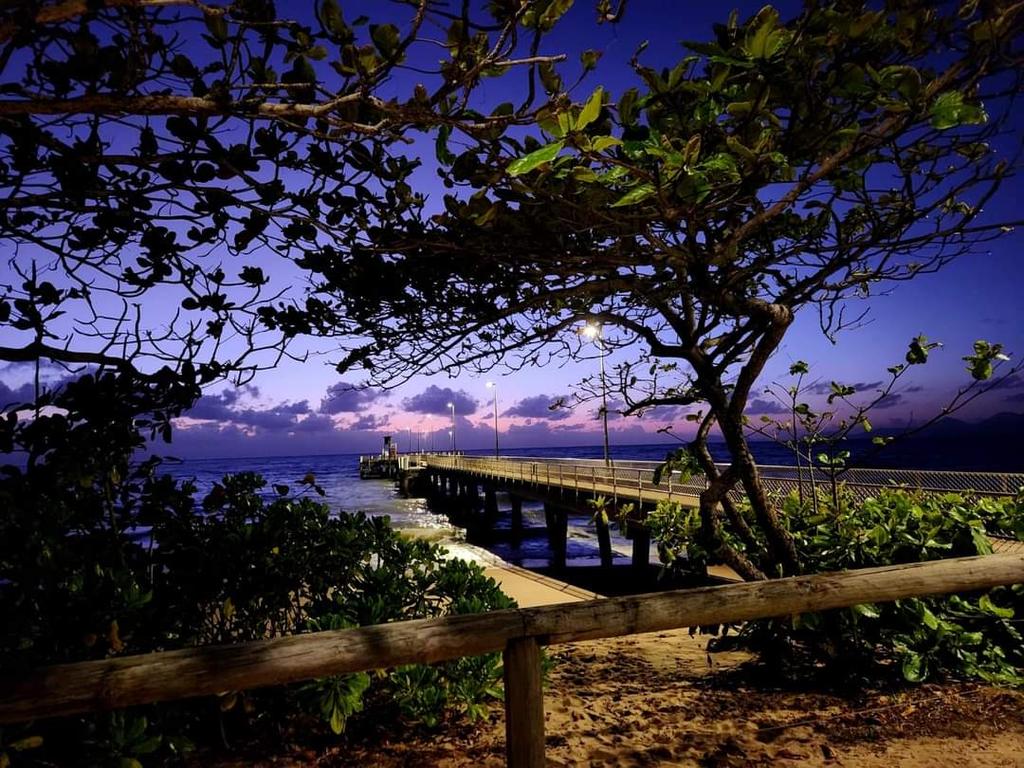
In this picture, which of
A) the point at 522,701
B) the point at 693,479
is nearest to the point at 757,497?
the point at 522,701

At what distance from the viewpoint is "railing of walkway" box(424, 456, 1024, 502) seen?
10562mm

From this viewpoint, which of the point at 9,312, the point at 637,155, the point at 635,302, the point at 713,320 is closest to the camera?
the point at 637,155

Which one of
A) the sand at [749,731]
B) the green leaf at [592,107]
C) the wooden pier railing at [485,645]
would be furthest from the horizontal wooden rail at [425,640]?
the green leaf at [592,107]

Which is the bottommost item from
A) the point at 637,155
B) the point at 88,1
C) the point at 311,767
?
the point at 311,767

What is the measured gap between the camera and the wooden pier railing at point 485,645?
1.69 metres

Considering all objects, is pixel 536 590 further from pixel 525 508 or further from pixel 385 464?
pixel 385 464

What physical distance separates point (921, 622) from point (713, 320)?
253cm

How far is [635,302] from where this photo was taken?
4.41 m

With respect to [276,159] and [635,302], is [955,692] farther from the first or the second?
[276,159]

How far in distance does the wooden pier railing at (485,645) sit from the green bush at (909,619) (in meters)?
1.11

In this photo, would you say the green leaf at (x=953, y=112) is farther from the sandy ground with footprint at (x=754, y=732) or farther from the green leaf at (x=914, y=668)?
the green leaf at (x=914, y=668)

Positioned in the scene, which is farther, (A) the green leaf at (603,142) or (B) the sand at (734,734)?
(B) the sand at (734,734)

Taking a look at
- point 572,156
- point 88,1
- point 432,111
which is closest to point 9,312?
point 88,1

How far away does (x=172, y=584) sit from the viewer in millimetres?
3186
